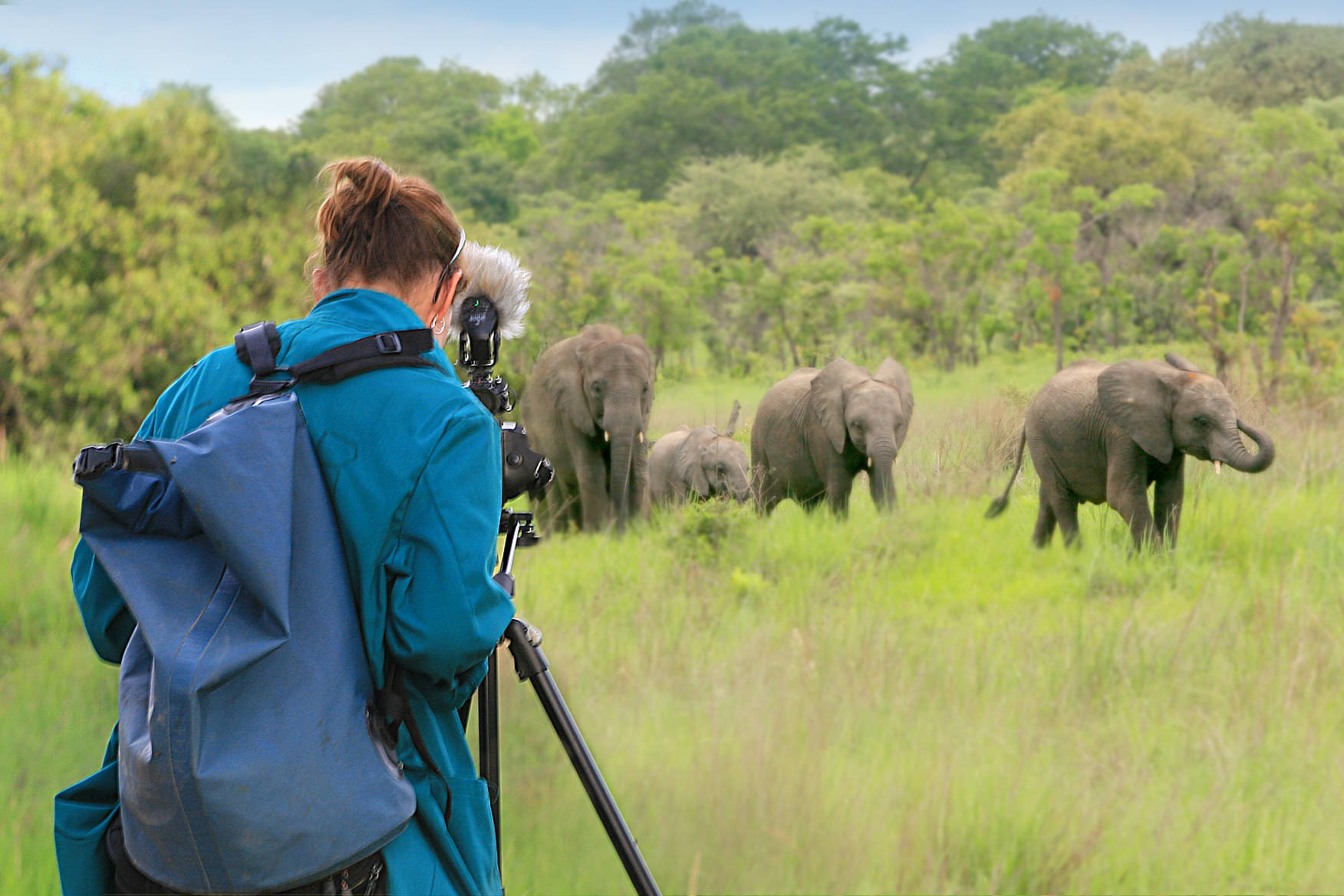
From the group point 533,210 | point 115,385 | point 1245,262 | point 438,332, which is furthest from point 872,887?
point 533,210

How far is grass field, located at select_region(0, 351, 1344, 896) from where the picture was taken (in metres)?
3.00

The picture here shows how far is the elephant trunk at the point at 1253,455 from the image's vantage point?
175 inches

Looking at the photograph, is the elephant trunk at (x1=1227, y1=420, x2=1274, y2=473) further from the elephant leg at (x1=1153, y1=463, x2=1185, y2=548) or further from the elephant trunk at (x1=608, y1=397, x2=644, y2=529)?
the elephant trunk at (x1=608, y1=397, x2=644, y2=529)

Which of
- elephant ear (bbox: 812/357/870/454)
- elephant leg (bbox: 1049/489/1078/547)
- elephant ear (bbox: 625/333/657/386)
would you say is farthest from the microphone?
elephant ear (bbox: 625/333/657/386)

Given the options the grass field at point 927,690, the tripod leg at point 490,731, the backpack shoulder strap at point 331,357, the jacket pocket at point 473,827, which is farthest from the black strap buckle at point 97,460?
the grass field at point 927,690

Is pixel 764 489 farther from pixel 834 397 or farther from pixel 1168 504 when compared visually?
pixel 1168 504

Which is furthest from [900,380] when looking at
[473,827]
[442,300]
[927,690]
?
[473,827]

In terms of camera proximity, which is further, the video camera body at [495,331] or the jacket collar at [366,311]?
the video camera body at [495,331]

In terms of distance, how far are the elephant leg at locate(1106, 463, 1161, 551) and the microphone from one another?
299cm

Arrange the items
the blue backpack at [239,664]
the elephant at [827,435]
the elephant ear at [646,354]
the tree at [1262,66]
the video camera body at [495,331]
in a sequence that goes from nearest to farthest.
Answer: the blue backpack at [239,664] → the video camera body at [495,331] → the elephant at [827,435] → the elephant ear at [646,354] → the tree at [1262,66]

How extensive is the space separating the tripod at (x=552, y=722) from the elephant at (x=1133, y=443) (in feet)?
9.27

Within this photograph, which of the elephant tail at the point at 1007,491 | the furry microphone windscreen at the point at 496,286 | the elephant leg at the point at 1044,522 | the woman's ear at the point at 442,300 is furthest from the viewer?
the elephant leg at the point at 1044,522

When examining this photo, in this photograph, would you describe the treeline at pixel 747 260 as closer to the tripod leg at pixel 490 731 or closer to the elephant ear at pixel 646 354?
the elephant ear at pixel 646 354

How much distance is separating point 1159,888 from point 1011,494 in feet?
6.21
